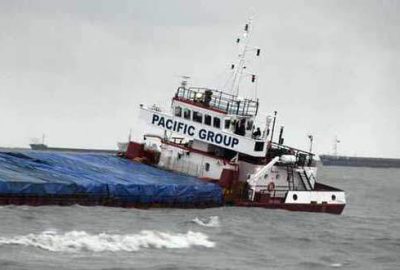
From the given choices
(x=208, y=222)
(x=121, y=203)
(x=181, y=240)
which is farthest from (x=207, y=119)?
(x=181, y=240)

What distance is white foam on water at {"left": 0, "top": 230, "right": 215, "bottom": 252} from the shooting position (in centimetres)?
2823

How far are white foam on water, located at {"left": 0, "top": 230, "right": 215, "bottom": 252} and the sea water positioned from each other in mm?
33

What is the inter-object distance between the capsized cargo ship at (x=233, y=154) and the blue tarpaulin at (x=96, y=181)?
6.34 feet

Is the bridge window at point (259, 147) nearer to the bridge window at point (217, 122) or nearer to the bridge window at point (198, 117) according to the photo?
the bridge window at point (217, 122)

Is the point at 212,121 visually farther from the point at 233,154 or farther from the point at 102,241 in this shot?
the point at 102,241

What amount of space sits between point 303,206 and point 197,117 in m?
8.04

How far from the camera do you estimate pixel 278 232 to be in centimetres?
3825

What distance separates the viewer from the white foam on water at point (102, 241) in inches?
1112

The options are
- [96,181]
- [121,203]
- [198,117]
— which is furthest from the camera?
[198,117]

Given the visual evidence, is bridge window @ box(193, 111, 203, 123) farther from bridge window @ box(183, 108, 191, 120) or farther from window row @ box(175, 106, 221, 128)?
bridge window @ box(183, 108, 191, 120)

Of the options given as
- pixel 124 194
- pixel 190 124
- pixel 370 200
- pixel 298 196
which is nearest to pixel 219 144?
pixel 190 124

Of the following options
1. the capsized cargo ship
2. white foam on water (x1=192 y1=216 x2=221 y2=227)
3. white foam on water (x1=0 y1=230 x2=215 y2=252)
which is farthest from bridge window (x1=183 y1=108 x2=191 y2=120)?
white foam on water (x1=0 y1=230 x2=215 y2=252)

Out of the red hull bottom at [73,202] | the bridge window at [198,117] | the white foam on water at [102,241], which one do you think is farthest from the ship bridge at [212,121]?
the white foam on water at [102,241]

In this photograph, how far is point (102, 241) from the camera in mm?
29734
